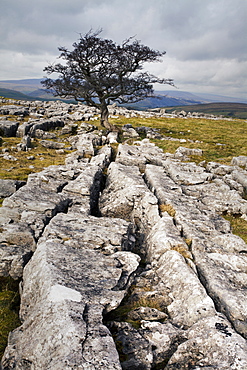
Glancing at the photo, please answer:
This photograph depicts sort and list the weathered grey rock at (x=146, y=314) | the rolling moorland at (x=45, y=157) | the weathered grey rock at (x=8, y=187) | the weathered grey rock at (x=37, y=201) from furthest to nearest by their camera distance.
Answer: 1. the weathered grey rock at (x=8, y=187)
2. the weathered grey rock at (x=37, y=201)
3. the rolling moorland at (x=45, y=157)
4. the weathered grey rock at (x=146, y=314)

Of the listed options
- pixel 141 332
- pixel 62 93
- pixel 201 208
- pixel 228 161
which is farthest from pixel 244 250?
pixel 62 93

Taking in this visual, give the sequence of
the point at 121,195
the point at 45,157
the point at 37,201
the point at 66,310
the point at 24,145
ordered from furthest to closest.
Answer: the point at 24,145 < the point at 45,157 < the point at 121,195 < the point at 37,201 < the point at 66,310

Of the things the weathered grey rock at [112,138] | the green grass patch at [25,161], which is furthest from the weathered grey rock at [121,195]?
the weathered grey rock at [112,138]

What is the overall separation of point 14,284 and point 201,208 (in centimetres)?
1319

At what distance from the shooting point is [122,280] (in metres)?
9.13

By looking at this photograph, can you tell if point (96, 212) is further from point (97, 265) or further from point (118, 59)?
point (118, 59)

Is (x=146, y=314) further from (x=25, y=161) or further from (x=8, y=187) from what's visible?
(x=25, y=161)

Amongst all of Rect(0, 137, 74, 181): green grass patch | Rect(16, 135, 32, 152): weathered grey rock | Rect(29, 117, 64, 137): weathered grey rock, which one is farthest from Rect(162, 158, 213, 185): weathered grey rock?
Rect(29, 117, 64, 137): weathered grey rock

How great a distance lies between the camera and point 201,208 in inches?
679

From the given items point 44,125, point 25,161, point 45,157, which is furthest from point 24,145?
point 44,125

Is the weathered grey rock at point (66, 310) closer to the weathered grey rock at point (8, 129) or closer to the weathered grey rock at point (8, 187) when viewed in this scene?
the weathered grey rock at point (8, 187)

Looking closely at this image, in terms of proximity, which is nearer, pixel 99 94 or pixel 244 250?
pixel 244 250

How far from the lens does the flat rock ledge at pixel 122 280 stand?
6113 millimetres

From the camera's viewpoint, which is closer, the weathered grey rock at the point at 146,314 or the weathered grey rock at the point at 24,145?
the weathered grey rock at the point at 146,314
